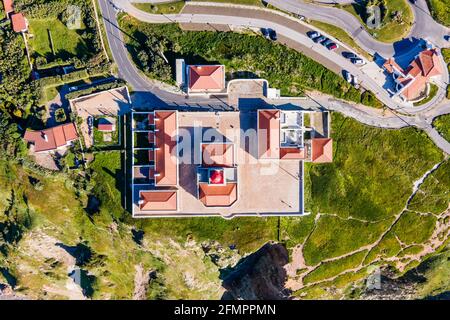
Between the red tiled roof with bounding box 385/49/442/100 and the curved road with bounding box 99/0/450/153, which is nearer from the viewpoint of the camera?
the red tiled roof with bounding box 385/49/442/100

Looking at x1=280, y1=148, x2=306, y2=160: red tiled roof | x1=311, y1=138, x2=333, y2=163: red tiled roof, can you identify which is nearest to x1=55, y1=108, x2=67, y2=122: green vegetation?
x1=280, y1=148, x2=306, y2=160: red tiled roof

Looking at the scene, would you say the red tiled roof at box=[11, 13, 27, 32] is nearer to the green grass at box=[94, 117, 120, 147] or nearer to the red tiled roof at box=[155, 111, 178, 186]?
the green grass at box=[94, 117, 120, 147]

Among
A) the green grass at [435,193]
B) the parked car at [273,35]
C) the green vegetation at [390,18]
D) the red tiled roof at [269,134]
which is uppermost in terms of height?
the green vegetation at [390,18]

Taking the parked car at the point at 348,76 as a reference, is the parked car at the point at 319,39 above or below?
above

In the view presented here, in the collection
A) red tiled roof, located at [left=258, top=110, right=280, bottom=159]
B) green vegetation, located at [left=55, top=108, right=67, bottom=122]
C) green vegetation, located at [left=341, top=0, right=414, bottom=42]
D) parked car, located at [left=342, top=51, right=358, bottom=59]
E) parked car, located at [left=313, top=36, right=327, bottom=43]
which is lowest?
red tiled roof, located at [left=258, top=110, right=280, bottom=159]

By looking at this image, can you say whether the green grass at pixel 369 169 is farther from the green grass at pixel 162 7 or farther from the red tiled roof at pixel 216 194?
the green grass at pixel 162 7

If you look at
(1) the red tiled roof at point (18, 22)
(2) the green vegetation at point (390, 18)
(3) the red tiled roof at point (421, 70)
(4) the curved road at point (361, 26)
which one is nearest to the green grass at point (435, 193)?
(3) the red tiled roof at point (421, 70)

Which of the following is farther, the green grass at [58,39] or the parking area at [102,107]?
the green grass at [58,39]
